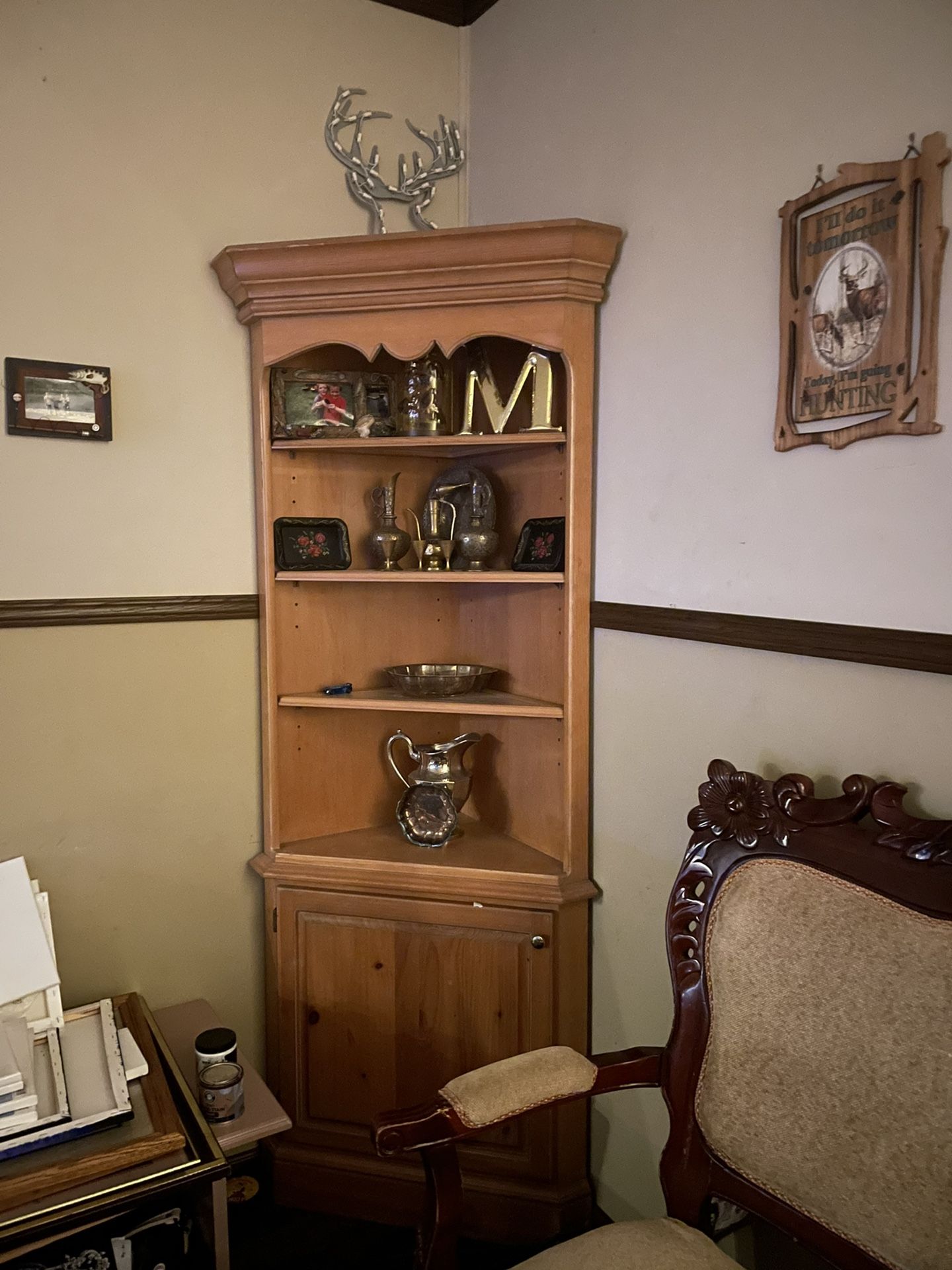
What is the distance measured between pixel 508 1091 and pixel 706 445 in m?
1.20

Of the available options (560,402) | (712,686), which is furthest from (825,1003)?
(560,402)

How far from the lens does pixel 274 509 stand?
A: 224 cm

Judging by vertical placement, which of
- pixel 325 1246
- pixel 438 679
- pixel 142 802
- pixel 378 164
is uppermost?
pixel 378 164

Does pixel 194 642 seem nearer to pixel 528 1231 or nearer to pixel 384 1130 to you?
pixel 384 1130

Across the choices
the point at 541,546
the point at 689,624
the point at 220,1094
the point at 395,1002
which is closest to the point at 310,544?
the point at 541,546

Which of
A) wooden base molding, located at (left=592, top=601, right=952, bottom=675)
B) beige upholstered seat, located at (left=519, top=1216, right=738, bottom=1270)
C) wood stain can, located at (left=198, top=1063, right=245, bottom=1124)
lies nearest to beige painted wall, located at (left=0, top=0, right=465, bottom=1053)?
wood stain can, located at (left=198, top=1063, right=245, bottom=1124)

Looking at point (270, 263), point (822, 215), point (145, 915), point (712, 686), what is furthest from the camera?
point (145, 915)

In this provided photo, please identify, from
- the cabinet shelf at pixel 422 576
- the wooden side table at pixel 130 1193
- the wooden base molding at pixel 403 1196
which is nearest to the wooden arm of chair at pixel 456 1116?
the wooden side table at pixel 130 1193

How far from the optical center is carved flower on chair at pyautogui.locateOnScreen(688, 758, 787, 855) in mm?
1511

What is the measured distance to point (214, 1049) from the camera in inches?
74.2

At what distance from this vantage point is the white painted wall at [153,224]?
6.51ft

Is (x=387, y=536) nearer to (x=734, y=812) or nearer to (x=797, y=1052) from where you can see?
(x=734, y=812)

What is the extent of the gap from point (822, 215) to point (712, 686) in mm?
842

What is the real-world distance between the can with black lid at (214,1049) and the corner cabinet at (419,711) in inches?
12.4
